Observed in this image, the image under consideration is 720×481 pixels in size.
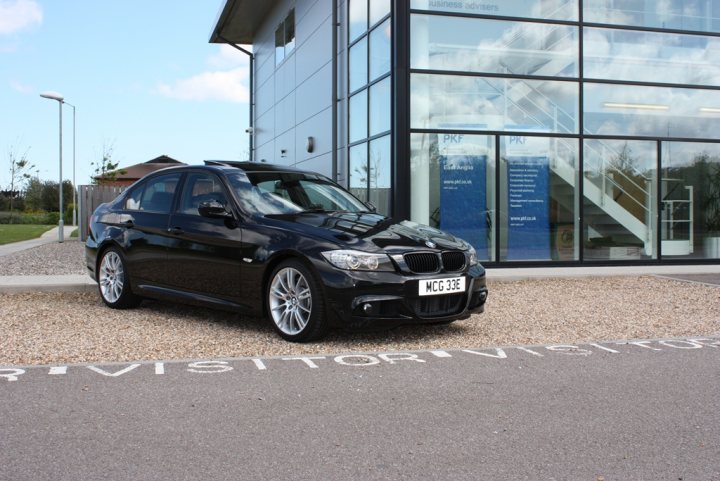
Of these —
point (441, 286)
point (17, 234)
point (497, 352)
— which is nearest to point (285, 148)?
point (17, 234)

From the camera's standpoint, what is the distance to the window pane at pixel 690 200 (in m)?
14.5

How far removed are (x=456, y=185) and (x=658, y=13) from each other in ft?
18.0

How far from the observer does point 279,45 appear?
76.9 ft

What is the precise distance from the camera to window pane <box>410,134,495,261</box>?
13.2 meters

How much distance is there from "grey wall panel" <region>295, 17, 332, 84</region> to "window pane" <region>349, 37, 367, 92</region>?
1.65m

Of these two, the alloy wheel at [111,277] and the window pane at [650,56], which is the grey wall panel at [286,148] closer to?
the window pane at [650,56]

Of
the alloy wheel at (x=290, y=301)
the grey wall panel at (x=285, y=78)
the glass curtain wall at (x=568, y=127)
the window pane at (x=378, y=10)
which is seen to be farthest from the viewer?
the grey wall panel at (x=285, y=78)

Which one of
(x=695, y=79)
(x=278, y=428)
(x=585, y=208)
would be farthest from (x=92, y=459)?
(x=695, y=79)

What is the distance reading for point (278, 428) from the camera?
3.98m

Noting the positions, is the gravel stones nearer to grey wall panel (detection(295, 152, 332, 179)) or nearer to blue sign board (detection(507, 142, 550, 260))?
blue sign board (detection(507, 142, 550, 260))

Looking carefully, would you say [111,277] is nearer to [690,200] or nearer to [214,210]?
[214,210]

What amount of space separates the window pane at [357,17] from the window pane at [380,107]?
1601 millimetres

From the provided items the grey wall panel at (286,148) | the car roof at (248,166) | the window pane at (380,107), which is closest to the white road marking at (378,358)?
the car roof at (248,166)

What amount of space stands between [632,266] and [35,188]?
49.9 metres
